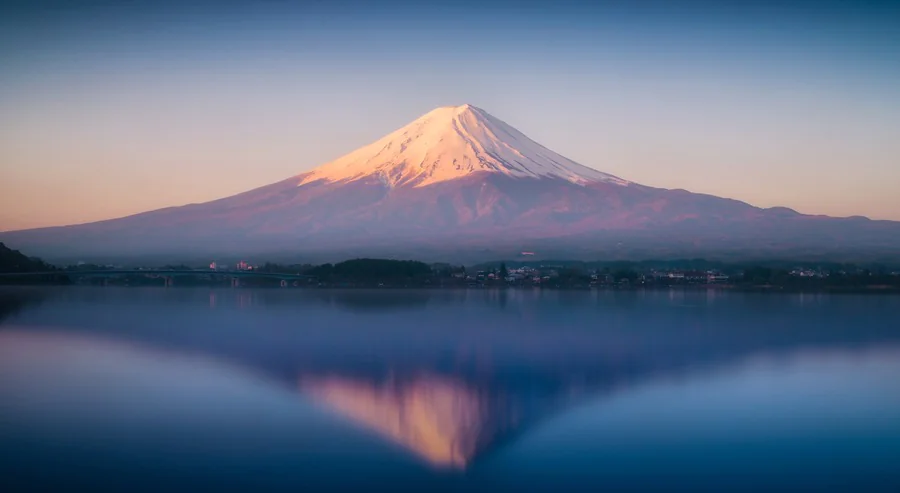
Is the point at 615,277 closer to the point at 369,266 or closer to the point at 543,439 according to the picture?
the point at 369,266

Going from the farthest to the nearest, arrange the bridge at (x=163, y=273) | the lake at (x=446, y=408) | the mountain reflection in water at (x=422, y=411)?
the bridge at (x=163, y=273)
the mountain reflection in water at (x=422, y=411)
the lake at (x=446, y=408)

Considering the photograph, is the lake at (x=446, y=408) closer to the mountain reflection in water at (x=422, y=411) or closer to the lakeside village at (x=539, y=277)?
the mountain reflection in water at (x=422, y=411)

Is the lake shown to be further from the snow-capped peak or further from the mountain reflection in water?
the snow-capped peak

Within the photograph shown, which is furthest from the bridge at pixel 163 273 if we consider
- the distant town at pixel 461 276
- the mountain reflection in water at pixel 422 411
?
the mountain reflection in water at pixel 422 411

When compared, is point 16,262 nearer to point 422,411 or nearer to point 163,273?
point 163,273

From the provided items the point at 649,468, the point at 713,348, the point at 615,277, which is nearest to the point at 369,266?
the point at 615,277

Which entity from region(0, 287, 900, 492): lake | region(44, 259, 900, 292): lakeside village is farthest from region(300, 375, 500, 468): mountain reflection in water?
region(44, 259, 900, 292): lakeside village
